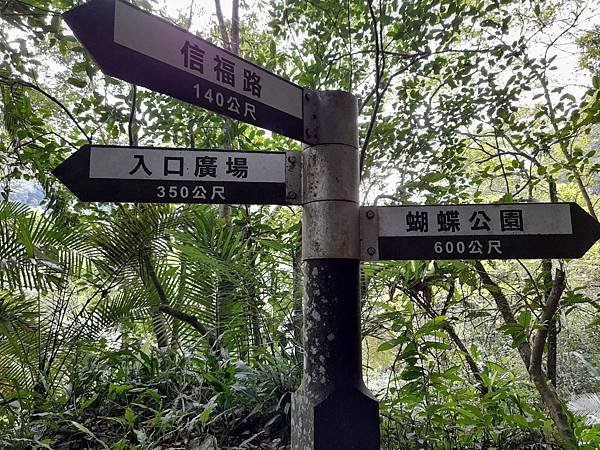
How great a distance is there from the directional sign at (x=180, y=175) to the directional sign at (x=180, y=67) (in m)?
0.13

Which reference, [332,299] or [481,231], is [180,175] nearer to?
[332,299]

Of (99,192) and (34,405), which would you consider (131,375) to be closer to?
(34,405)

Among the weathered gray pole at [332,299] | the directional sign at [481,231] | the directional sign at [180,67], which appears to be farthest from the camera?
the directional sign at [481,231]

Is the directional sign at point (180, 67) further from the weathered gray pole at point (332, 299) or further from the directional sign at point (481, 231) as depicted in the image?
the directional sign at point (481, 231)

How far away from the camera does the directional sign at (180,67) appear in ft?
3.37

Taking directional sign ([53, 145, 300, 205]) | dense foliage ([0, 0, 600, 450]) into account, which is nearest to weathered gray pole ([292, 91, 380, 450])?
directional sign ([53, 145, 300, 205])

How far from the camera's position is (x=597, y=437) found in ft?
6.33

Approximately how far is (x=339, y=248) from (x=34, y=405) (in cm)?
199

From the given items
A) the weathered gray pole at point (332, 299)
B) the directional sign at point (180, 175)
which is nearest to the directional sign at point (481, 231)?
the weathered gray pole at point (332, 299)

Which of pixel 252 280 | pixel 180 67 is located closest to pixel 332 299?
pixel 180 67

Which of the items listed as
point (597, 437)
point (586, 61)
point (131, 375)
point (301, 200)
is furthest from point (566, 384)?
point (301, 200)

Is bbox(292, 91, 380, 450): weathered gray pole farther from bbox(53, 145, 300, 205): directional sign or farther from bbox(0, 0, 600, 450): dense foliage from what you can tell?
bbox(0, 0, 600, 450): dense foliage

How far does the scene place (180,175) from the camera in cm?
135

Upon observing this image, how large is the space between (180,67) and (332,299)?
759 mm
